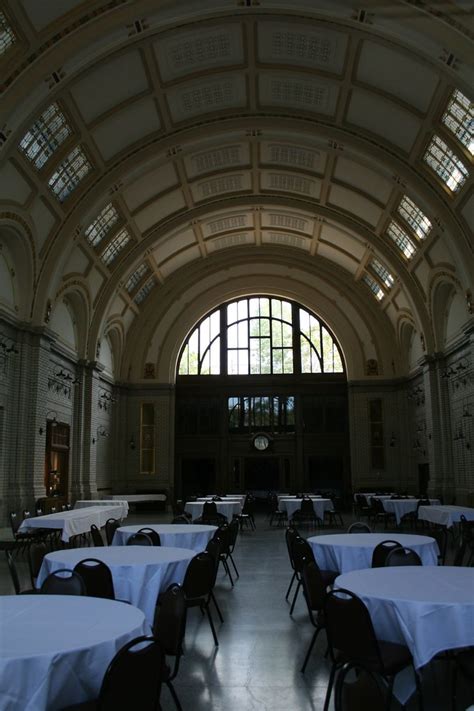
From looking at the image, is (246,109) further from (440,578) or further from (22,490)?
(440,578)

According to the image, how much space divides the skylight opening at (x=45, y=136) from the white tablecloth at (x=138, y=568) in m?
10.6

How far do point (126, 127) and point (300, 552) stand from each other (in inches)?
519

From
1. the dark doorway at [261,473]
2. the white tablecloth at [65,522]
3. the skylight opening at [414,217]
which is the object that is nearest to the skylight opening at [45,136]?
the white tablecloth at [65,522]

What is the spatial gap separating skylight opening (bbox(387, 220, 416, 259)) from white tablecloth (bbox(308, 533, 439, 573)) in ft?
46.9

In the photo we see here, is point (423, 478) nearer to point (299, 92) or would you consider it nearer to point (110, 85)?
point (299, 92)

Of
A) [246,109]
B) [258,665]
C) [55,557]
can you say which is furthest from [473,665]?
[246,109]

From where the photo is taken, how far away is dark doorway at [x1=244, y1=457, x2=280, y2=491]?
26.5 metres

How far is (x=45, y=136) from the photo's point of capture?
48.3ft

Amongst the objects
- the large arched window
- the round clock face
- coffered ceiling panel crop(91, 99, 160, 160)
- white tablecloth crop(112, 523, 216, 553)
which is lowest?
white tablecloth crop(112, 523, 216, 553)

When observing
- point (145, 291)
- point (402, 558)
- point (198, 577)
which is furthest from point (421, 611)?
point (145, 291)

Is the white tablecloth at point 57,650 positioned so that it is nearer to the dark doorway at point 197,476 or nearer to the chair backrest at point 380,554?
the chair backrest at point 380,554

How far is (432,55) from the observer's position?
41.5 feet

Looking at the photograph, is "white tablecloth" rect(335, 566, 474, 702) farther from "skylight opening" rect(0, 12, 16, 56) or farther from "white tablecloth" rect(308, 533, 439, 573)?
"skylight opening" rect(0, 12, 16, 56)

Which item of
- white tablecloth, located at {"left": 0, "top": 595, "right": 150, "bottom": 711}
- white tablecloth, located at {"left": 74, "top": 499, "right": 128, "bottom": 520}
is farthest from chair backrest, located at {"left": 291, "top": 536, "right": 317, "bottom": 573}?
white tablecloth, located at {"left": 74, "top": 499, "right": 128, "bottom": 520}
